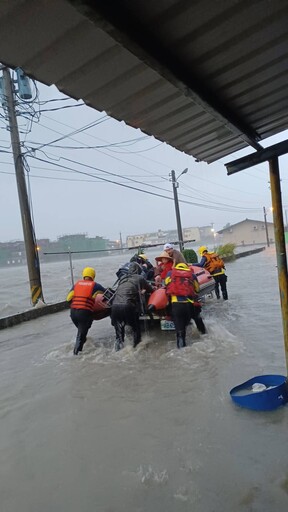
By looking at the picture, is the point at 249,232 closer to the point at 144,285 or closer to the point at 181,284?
the point at 144,285

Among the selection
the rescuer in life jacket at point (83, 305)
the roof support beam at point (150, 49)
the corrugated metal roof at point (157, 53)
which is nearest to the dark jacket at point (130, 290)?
the rescuer in life jacket at point (83, 305)

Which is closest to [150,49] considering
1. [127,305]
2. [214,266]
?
[127,305]

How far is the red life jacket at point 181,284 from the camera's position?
621cm

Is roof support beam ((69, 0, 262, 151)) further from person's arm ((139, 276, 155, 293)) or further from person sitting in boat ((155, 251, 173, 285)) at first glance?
person sitting in boat ((155, 251, 173, 285))

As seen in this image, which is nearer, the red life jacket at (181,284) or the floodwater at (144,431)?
the floodwater at (144,431)

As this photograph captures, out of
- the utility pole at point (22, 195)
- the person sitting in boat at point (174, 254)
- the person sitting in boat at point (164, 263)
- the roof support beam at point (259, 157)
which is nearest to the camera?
the roof support beam at point (259, 157)

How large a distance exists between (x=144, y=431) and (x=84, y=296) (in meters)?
3.24

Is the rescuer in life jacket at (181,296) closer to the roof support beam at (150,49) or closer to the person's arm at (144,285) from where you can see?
the person's arm at (144,285)

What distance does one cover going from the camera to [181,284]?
6242 mm

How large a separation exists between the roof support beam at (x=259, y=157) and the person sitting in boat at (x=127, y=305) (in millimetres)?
3398

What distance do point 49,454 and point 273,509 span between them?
6.76 feet

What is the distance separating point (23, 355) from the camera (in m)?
7.46

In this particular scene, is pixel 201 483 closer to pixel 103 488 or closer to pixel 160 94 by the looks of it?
pixel 103 488

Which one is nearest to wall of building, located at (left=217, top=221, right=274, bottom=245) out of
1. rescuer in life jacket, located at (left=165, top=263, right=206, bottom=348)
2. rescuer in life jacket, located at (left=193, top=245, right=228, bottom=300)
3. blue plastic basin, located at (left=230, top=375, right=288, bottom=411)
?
rescuer in life jacket, located at (left=193, top=245, right=228, bottom=300)
